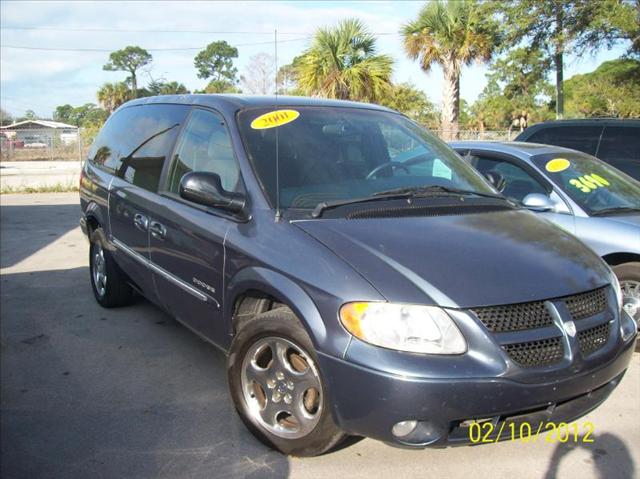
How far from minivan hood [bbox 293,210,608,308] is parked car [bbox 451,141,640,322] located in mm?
1484

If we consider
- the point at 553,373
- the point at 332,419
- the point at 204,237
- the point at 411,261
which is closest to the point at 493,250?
the point at 411,261

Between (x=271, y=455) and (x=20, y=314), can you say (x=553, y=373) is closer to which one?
(x=271, y=455)

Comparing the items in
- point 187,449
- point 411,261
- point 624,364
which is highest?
point 411,261

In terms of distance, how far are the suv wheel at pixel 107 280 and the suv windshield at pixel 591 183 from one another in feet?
12.5

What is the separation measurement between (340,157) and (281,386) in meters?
1.37

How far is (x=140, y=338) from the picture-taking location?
A: 181 inches

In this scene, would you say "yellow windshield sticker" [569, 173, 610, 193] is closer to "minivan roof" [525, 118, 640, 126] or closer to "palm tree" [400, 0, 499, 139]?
"minivan roof" [525, 118, 640, 126]

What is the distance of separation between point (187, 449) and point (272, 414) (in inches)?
19.4

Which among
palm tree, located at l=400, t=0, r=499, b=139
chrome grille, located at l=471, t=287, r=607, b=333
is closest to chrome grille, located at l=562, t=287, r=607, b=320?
chrome grille, located at l=471, t=287, r=607, b=333

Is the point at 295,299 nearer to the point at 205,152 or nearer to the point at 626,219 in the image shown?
the point at 205,152

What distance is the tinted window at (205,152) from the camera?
335 centimetres

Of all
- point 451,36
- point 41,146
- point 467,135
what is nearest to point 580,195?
point 451,36

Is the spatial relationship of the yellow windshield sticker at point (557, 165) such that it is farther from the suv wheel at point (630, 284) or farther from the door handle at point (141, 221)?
the door handle at point (141, 221)

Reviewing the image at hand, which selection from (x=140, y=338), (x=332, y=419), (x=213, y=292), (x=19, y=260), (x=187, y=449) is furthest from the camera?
(x=19, y=260)
